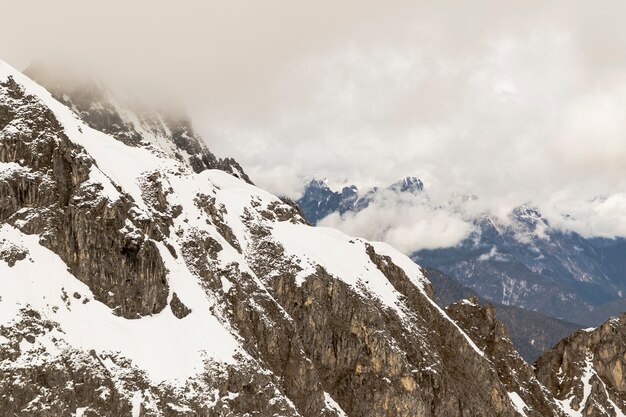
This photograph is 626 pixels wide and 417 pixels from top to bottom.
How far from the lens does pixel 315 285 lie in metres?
154

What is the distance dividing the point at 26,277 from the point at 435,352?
93.7m

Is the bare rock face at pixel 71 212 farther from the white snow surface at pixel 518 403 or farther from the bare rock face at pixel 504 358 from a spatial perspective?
the bare rock face at pixel 504 358

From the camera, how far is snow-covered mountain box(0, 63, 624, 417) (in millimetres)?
109938

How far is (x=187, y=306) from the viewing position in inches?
5162

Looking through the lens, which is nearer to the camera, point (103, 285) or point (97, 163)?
point (103, 285)

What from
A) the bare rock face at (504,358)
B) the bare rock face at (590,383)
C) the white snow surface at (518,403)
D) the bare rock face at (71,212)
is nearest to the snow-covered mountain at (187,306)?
the bare rock face at (71,212)

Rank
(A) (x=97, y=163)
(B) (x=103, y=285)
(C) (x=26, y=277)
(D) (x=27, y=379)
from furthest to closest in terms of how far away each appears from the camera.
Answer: (A) (x=97, y=163) < (B) (x=103, y=285) < (C) (x=26, y=277) < (D) (x=27, y=379)

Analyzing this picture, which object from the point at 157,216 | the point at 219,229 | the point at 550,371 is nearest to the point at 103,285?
the point at 157,216

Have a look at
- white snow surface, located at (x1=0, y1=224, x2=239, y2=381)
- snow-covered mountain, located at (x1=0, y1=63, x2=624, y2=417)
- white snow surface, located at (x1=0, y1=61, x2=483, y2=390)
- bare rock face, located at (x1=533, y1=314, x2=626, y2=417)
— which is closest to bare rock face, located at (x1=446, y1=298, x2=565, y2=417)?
snow-covered mountain, located at (x1=0, y1=63, x2=624, y2=417)

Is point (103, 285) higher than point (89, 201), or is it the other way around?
point (89, 201)

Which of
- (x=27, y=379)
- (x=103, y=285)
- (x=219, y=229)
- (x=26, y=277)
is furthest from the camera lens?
(x=219, y=229)

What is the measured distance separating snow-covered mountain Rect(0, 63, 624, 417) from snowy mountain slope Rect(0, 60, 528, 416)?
0.95ft

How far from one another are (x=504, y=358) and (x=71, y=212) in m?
120

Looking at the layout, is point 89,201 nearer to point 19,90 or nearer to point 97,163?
point 97,163
